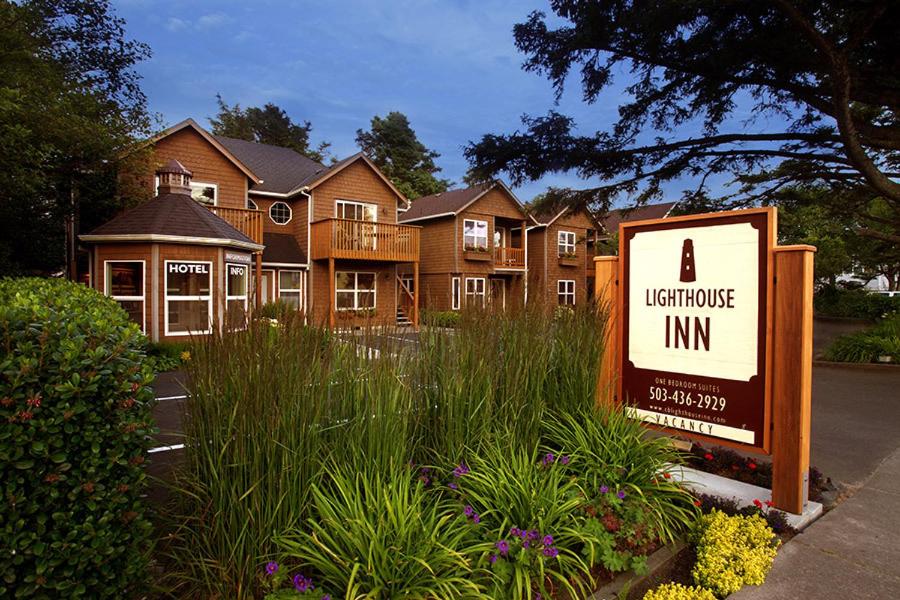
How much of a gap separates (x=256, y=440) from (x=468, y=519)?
1.18 meters

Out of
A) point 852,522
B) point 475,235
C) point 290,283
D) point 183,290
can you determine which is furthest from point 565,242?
point 852,522

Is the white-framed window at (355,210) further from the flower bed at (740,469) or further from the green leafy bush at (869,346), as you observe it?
the flower bed at (740,469)

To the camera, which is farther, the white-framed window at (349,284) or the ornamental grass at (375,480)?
the white-framed window at (349,284)

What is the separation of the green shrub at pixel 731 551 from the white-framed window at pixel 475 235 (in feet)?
72.0

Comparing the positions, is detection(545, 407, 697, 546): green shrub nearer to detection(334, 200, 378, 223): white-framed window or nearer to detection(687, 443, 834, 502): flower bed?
detection(687, 443, 834, 502): flower bed

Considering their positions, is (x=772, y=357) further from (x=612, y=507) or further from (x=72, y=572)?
(x=72, y=572)

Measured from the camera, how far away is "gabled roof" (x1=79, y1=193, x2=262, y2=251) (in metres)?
11.8

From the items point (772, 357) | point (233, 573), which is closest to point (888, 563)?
point (772, 357)

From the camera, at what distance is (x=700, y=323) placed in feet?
12.8

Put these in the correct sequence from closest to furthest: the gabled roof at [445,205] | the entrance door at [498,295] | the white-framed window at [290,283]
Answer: the entrance door at [498,295] < the white-framed window at [290,283] < the gabled roof at [445,205]

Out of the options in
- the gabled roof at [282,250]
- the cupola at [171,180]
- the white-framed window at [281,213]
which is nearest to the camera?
the cupola at [171,180]

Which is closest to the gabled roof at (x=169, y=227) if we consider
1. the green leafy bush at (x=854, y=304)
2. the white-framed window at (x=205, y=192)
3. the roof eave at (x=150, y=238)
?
the roof eave at (x=150, y=238)

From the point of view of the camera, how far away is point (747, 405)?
3.61 m

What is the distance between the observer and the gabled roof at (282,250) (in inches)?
736
